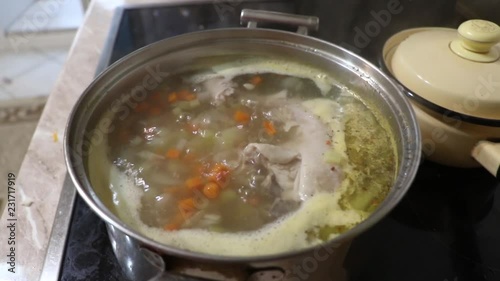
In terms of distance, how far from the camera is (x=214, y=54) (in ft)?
3.94

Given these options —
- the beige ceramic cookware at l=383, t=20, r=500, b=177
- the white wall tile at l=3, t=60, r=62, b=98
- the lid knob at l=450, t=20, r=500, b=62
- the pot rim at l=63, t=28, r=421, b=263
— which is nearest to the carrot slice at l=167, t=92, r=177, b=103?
the pot rim at l=63, t=28, r=421, b=263

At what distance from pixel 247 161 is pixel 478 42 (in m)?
0.65

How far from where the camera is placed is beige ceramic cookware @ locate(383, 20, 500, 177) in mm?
1012

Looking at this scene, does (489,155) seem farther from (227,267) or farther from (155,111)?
(155,111)

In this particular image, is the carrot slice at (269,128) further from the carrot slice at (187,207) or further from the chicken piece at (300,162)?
the carrot slice at (187,207)

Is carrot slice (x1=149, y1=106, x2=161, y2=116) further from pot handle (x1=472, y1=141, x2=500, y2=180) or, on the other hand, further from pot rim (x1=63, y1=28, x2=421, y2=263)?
pot handle (x1=472, y1=141, x2=500, y2=180)

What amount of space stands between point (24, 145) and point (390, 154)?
90.8 inches

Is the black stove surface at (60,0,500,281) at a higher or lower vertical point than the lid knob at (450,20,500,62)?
lower

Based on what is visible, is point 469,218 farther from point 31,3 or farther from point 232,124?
point 31,3

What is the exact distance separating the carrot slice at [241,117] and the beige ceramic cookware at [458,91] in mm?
402

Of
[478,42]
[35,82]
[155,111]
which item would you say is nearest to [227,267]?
[155,111]

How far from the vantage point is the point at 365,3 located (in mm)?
1773

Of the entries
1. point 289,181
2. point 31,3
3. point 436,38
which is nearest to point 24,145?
point 31,3

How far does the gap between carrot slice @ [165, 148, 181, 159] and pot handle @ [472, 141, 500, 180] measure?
0.71 metres
